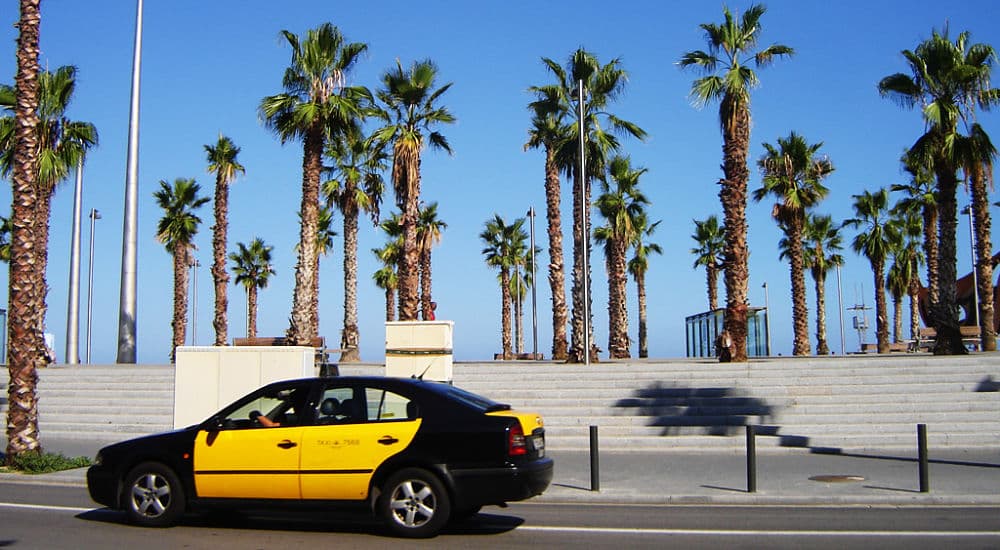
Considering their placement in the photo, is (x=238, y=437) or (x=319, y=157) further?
(x=319, y=157)

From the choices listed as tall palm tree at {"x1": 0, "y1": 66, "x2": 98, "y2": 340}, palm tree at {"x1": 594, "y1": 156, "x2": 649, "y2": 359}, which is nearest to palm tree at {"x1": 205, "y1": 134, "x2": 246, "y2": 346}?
tall palm tree at {"x1": 0, "y1": 66, "x2": 98, "y2": 340}

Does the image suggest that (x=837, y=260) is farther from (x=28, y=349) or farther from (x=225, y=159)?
(x=28, y=349)

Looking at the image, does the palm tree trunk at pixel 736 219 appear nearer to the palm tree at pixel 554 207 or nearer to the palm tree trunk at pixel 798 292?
the palm tree at pixel 554 207

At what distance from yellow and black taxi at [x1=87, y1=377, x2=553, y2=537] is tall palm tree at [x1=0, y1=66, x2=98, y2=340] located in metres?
23.6

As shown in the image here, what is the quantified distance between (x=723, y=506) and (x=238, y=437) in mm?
6113

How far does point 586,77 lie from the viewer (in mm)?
31719

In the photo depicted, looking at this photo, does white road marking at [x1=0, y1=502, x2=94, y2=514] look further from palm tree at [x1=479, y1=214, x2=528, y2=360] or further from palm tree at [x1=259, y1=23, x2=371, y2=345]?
palm tree at [x1=479, y1=214, x2=528, y2=360]

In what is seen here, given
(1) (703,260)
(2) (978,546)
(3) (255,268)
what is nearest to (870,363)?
(2) (978,546)

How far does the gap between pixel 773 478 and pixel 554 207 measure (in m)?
20.6

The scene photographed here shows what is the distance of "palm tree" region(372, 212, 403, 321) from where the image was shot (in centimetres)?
5097

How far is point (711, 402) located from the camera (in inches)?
794

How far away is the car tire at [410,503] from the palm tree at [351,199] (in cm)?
2719

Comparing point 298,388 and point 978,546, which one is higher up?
point 298,388

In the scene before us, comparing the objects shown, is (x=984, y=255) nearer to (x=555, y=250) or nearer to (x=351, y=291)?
(x=555, y=250)
